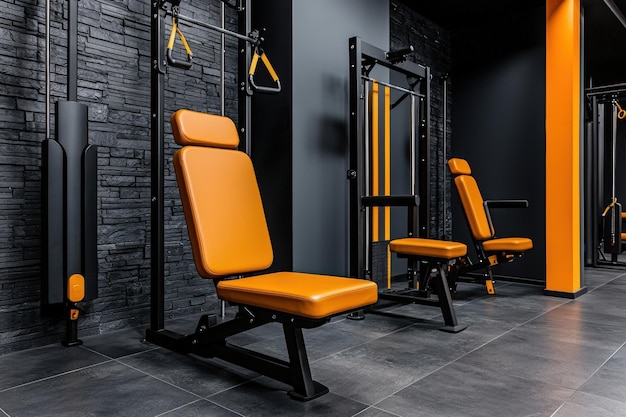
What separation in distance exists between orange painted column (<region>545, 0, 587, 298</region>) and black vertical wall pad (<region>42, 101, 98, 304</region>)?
3.78 m

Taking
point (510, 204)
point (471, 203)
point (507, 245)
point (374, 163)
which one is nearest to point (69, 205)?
point (374, 163)

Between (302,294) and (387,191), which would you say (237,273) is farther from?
(387,191)

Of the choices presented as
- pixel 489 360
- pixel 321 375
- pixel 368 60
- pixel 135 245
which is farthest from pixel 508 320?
pixel 135 245

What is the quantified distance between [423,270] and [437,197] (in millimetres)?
1897

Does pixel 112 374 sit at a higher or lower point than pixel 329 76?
lower

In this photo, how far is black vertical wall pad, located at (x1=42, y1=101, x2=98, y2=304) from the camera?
2.46 m

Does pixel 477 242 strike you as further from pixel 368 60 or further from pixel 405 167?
pixel 368 60

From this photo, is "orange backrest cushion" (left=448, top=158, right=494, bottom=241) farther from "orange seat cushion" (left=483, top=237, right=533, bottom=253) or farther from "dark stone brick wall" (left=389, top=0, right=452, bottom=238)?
"dark stone brick wall" (left=389, top=0, right=452, bottom=238)

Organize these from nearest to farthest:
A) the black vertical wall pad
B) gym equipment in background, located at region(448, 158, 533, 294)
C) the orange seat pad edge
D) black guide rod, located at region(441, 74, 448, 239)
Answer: the orange seat pad edge, the black vertical wall pad, gym equipment in background, located at region(448, 158, 533, 294), black guide rod, located at region(441, 74, 448, 239)

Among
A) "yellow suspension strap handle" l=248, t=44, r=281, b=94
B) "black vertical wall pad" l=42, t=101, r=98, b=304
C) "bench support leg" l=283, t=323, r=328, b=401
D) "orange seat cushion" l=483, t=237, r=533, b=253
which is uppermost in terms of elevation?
"yellow suspension strap handle" l=248, t=44, r=281, b=94

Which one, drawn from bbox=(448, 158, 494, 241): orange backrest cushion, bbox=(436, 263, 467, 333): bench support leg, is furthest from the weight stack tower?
bbox=(448, 158, 494, 241): orange backrest cushion

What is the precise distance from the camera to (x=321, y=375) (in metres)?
2.27

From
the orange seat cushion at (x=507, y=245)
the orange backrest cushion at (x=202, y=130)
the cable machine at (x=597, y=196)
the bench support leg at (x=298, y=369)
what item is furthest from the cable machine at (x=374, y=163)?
the cable machine at (x=597, y=196)

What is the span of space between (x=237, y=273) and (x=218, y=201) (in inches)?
14.0
